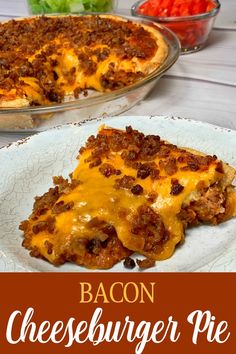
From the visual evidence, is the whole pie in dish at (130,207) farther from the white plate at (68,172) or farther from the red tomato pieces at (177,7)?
the red tomato pieces at (177,7)

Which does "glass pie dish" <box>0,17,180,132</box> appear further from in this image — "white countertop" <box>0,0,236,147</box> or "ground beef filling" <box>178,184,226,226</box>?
"ground beef filling" <box>178,184,226,226</box>

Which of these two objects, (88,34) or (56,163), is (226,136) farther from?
(88,34)

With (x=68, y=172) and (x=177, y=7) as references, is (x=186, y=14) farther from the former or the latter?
(x=68, y=172)

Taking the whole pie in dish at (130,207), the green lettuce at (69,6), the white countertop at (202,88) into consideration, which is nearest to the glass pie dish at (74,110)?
the white countertop at (202,88)

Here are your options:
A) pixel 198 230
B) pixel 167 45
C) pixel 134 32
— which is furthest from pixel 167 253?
pixel 134 32

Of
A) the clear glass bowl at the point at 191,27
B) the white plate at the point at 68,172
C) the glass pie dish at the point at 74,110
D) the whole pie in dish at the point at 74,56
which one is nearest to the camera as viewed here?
the white plate at the point at 68,172

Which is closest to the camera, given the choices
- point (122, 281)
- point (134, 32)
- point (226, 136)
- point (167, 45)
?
point (122, 281)
